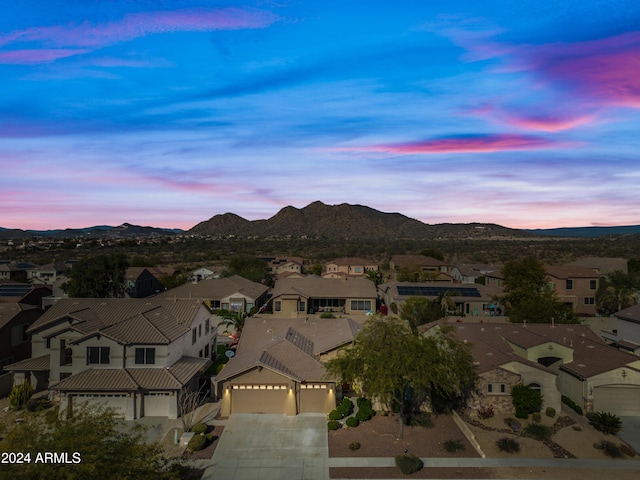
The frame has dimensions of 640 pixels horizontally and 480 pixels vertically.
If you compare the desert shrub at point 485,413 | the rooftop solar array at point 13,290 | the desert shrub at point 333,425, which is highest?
the rooftop solar array at point 13,290

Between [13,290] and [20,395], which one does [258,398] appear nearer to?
[20,395]

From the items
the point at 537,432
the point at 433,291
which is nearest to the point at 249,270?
the point at 433,291

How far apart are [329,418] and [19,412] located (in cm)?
1974

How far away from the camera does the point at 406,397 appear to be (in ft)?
96.2

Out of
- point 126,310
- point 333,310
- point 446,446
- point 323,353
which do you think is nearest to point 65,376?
point 126,310

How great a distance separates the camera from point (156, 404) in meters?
28.5

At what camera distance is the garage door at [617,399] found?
95.1 feet

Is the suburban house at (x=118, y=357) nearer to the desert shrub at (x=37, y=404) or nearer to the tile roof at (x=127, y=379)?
the tile roof at (x=127, y=379)

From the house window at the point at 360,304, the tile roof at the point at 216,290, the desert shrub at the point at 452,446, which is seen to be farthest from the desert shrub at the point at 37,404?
the house window at the point at 360,304

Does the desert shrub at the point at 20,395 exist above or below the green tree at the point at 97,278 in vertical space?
below

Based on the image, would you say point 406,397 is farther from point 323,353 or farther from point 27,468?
point 27,468

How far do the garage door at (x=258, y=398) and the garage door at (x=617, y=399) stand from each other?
19.8 meters

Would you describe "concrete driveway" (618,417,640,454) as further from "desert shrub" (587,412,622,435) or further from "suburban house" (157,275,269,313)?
"suburban house" (157,275,269,313)

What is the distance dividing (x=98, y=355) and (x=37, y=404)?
5200 mm
